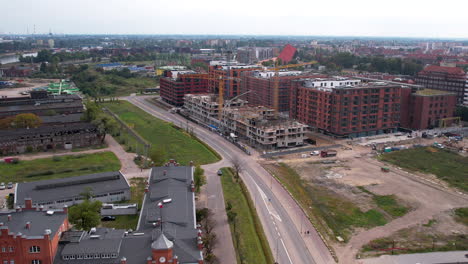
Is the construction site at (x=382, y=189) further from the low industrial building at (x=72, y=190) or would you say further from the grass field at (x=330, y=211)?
the low industrial building at (x=72, y=190)

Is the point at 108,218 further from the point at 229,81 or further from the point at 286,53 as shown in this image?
the point at 286,53

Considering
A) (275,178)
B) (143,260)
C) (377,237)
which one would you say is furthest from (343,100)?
(143,260)

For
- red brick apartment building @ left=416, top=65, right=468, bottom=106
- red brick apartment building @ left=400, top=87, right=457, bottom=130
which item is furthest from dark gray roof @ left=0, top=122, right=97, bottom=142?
red brick apartment building @ left=416, top=65, right=468, bottom=106

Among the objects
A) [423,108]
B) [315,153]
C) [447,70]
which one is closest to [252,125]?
[315,153]

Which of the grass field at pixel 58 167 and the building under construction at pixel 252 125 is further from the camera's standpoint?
the building under construction at pixel 252 125

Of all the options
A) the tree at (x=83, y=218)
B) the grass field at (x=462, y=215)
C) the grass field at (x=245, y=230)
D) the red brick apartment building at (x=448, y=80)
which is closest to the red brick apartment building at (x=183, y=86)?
the red brick apartment building at (x=448, y=80)

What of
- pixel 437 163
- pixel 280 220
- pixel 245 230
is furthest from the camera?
pixel 437 163
